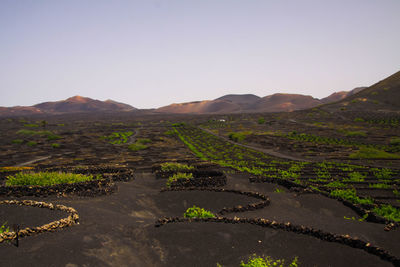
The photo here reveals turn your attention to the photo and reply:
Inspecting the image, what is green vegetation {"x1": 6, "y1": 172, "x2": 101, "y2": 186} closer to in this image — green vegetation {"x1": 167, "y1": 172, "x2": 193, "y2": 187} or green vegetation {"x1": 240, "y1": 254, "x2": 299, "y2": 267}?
green vegetation {"x1": 167, "y1": 172, "x2": 193, "y2": 187}

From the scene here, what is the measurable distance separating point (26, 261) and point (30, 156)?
56.8 meters

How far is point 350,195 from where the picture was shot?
24.1 metres

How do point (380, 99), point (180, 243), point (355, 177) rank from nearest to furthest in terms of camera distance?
point (180, 243) < point (355, 177) < point (380, 99)

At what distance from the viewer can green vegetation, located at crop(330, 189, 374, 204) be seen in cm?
2256

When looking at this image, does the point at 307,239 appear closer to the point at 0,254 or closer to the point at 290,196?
the point at 290,196

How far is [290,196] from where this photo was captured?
2283 cm

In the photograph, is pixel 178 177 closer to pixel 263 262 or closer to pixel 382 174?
pixel 263 262

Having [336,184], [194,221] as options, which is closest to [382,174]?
[336,184]

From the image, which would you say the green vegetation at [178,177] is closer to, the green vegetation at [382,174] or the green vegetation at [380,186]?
the green vegetation at [380,186]

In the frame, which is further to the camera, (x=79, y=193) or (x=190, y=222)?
(x=79, y=193)

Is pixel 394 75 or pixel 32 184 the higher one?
pixel 394 75

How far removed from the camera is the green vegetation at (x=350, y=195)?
22559mm

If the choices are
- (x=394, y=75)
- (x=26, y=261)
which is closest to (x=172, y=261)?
(x=26, y=261)

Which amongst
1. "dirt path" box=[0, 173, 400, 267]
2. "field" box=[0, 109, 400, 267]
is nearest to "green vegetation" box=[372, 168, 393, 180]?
"field" box=[0, 109, 400, 267]
